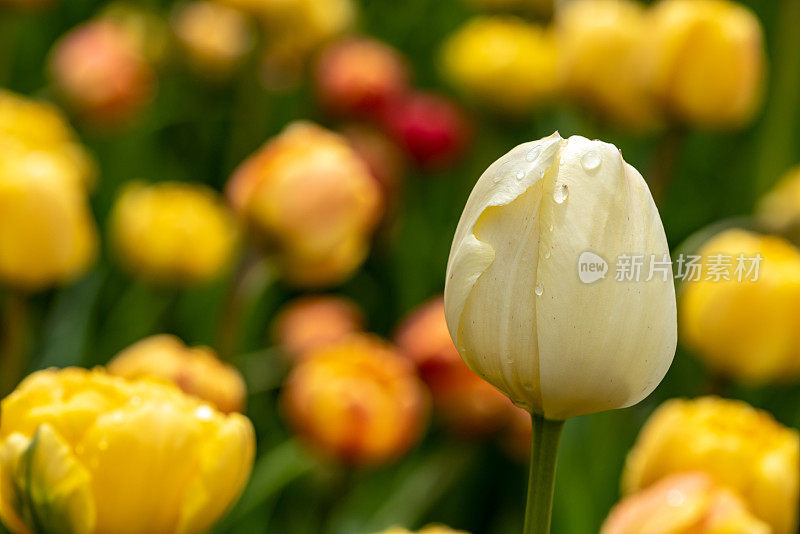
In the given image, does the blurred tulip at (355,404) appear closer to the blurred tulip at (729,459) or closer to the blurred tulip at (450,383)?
the blurred tulip at (450,383)

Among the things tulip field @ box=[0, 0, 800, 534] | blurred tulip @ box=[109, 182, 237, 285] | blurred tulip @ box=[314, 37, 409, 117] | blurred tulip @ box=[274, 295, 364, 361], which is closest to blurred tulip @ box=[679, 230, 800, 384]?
tulip field @ box=[0, 0, 800, 534]

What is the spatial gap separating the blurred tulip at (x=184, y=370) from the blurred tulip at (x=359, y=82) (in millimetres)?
713

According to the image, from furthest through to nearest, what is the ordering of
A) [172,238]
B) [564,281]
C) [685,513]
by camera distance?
1. [172,238]
2. [685,513]
3. [564,281]

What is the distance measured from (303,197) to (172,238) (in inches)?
7.9

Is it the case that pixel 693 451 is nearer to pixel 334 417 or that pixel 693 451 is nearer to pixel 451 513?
pixel 334 417

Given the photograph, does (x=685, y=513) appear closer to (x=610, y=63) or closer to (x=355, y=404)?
(x=355, y=404)

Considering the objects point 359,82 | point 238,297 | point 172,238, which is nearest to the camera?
point 238,297

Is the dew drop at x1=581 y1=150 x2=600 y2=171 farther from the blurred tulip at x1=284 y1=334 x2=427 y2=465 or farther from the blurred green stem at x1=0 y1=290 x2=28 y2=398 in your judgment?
the blurred green stem at x1=0 y1=290 x2=28 y2=398

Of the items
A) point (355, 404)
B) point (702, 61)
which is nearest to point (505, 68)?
point (702, 61)

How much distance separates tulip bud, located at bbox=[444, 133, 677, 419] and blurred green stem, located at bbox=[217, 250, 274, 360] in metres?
0.52

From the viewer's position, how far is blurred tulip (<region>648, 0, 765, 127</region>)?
91cm

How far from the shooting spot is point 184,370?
0.60m

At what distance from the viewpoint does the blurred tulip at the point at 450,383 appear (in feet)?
2.76

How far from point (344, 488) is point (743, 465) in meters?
0.39
